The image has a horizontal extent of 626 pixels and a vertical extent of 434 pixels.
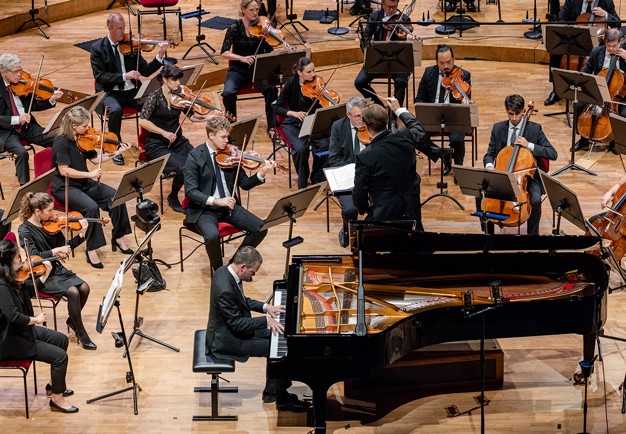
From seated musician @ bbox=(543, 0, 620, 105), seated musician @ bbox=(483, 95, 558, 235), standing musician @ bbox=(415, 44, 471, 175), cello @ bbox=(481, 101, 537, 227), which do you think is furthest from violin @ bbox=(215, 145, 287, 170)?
seated musician @ bbox=(543, 0, 620, 105)

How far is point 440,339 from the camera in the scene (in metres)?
6.17

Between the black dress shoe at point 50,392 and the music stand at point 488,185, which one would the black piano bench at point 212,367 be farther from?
the music stand at point 488,185

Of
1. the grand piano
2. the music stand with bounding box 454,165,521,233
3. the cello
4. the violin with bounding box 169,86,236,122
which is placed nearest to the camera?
the grand piano

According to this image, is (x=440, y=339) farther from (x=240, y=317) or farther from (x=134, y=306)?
(x=134, y=306)

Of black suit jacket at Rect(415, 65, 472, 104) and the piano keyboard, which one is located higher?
black suit jacket at Rect(415, 65, 472, 104)

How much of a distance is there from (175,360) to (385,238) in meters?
1.73

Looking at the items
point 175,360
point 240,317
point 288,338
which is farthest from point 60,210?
point 288,338

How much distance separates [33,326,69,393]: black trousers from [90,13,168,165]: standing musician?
12.0ft

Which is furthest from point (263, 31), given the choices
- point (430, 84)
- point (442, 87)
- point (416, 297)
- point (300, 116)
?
point (416, 297)

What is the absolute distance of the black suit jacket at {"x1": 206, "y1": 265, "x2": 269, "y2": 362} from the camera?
6508mm

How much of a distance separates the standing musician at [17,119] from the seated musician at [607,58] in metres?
5.05

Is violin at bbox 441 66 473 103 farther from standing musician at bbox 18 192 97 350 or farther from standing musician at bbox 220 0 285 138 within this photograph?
standing musician at bbox 18 192 97 350

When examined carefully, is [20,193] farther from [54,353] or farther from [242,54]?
[242,54]

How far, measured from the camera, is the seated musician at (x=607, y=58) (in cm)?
1000
